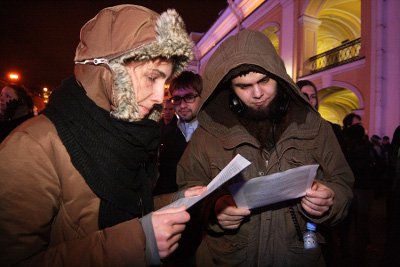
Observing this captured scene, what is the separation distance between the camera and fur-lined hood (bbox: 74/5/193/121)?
1337 mm

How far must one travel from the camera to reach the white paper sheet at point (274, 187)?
140 centimetres

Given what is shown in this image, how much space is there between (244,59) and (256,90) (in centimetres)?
26

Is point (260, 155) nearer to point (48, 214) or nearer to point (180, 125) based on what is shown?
point (48, 214)

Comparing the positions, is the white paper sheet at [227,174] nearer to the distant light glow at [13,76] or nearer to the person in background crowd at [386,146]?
the person in background crowd at [386,146]

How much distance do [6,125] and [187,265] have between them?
9.24ft

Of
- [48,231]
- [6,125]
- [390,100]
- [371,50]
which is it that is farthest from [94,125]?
[371,50]

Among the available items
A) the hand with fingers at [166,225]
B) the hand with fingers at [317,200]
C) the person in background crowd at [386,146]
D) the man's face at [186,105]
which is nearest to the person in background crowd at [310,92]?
the man's face at [186,105]

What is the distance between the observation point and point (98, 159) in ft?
4.29

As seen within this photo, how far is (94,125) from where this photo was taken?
1330 millimetres

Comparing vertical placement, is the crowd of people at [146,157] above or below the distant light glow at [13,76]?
below

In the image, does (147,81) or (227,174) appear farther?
(147,81)

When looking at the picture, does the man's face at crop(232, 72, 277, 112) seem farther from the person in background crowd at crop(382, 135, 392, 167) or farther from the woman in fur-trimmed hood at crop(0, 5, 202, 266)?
the person in background crowd at crop(382, 135, 392, 167)

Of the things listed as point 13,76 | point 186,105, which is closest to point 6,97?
point 186,105

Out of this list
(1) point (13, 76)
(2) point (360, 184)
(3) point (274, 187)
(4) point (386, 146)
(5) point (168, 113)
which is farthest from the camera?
(1) point (13, 76)
